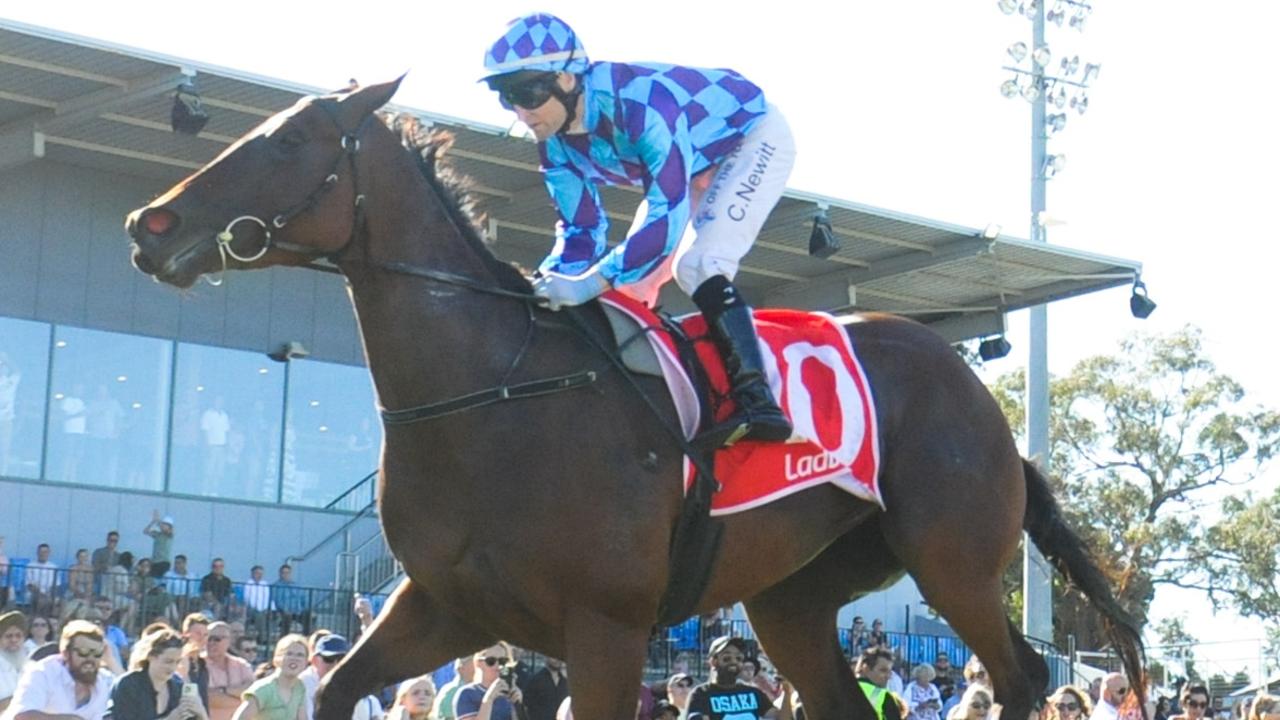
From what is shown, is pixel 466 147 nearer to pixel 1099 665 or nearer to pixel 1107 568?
pixel 1099 665

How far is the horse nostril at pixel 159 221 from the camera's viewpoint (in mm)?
5672

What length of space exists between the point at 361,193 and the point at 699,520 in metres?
1.48

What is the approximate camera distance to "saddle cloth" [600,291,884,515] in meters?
6.29

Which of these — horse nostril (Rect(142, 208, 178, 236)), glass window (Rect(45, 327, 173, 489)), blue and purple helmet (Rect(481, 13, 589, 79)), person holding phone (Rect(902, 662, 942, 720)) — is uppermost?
glass window (Rect(45, 327, 173, 489))

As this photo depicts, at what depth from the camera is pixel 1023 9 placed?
97.8 feet

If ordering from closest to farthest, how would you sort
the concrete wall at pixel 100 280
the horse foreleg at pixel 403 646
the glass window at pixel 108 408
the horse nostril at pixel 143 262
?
the horse nostril at pixel 143 262
the horse foreleg at pixel 403 646
the concrete wall at pixel 100 280
the glass window at pixel 108 408

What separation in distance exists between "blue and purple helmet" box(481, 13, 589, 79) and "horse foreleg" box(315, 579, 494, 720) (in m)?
1.67

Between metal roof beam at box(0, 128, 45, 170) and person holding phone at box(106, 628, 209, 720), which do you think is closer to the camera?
person holding phone at box(106, 628, 209, 720)

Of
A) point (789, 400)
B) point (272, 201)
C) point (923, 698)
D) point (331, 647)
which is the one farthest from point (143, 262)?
point (923, 698)

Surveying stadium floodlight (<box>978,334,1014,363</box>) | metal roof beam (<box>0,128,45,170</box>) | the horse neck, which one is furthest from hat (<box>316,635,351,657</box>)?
stadium floodlight (<box>978,334,1014,363</box>)

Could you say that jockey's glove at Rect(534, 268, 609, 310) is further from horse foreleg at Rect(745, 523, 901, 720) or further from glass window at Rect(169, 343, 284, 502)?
glass window at Rect(169, 343, 284, 502)

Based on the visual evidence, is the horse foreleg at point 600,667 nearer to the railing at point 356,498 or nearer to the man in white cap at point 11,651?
the man in white cap at point 11,651

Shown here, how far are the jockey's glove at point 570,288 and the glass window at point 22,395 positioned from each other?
18320 millimetres

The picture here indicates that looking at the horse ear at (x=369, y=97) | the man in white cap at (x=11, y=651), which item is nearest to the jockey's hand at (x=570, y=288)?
the horse ear at (x=369, y=97)
